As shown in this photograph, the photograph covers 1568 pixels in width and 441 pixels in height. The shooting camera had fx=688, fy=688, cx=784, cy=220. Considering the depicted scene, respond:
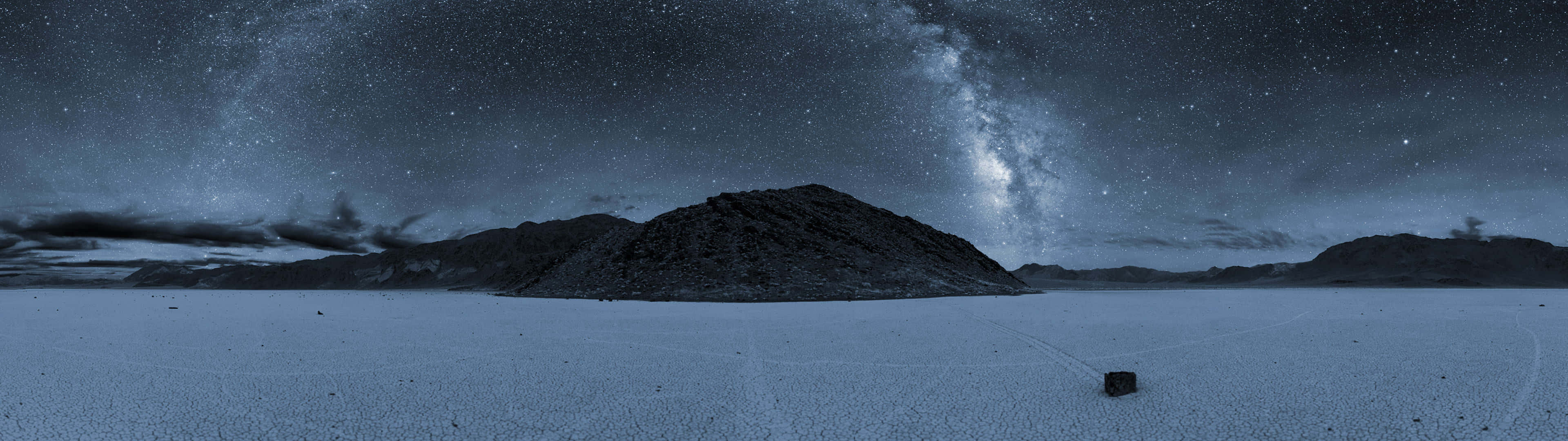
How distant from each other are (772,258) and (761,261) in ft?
3.90

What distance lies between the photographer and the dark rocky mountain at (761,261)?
41.1m

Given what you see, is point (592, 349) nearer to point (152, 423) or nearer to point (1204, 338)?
point (152, 423)

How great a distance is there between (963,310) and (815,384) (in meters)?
16.4

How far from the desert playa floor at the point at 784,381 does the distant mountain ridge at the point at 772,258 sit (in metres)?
25.2

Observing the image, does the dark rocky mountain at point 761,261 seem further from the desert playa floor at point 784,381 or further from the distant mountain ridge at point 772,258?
the desert playa floor at point 784,381

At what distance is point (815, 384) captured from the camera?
6.92m

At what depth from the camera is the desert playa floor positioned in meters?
5.10

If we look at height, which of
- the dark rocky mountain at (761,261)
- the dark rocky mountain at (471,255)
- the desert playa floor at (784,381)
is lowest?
the desert playa floor at (784,381)

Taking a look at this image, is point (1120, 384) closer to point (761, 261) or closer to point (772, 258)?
point (761, 261)

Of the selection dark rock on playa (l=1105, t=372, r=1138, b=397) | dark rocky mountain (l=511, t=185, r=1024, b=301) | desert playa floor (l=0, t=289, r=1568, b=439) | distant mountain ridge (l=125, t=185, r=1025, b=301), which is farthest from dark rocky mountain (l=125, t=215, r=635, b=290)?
dark rock on playa (l=1105, t=372, r=1138, b=397)

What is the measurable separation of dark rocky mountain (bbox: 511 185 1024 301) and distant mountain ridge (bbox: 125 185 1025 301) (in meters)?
0.13

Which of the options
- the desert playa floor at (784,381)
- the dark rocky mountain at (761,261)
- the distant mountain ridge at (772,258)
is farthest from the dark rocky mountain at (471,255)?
the desert playa floor at (784,381)

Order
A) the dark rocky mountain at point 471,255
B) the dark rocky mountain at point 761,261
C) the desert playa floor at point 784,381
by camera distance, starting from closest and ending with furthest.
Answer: the desert playa floor at point 784,381 < the dark rocky mountain at point 761,261 < the dark rocky mountain at point 471,255

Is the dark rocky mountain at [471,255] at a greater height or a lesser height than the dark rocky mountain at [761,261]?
greater
